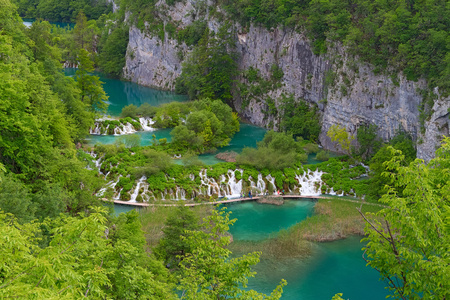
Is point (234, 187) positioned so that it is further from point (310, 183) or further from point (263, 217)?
point (310, 183)

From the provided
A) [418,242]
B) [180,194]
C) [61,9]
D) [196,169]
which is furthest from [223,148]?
[61,9]

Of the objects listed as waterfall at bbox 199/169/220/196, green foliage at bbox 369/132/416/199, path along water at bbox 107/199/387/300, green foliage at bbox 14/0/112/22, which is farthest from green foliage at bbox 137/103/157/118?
green foliage at bbox 14/0/112/22

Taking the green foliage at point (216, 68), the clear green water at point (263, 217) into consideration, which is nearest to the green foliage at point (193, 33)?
the green foliage at point (216, 68)

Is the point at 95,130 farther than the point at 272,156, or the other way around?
the point at 95,130

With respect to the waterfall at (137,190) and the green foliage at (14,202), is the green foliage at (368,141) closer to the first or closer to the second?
the waterfall at (137,190)

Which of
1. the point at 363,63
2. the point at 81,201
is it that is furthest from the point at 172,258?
the point at 363,63

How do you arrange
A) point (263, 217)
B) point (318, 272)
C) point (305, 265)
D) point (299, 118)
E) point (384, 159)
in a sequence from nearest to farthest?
point (318, 272)
point (305, 265)
point (263, 217)
point (384, 159)
point (299, 118)

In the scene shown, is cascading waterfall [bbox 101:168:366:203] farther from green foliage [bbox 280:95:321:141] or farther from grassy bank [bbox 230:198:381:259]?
green foliage [bbox 280:95:321:141]
